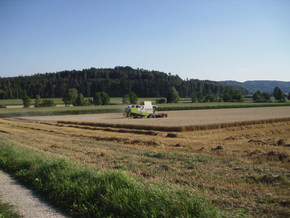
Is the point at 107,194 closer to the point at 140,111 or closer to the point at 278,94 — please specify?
the point at 140,111

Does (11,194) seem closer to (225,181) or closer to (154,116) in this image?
(225,181)

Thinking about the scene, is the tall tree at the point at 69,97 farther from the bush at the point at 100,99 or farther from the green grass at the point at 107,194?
the green grass at the point at 107,194

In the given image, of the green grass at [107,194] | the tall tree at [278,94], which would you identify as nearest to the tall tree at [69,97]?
the green grass at [107,194]

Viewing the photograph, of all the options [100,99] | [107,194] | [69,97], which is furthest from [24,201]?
[69,97]

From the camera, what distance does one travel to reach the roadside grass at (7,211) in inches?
233

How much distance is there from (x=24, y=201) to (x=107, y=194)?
2489 millimetres

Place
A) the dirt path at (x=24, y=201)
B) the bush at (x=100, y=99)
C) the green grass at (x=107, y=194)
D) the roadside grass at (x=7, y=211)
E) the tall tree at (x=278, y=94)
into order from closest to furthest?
1. the green grass at (x=107, y=194)
2. the roadside grass at (x=7, y=211)
3. the dirt path at (x=24, y=201)
4. the bush at (x=100, y=99)
5. the tall tree at (x=278, y=94)

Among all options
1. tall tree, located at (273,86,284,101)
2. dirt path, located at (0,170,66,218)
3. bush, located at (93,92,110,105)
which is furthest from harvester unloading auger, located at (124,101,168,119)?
tall tree, located at (273,86,284,101)

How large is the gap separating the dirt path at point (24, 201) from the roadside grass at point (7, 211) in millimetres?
126

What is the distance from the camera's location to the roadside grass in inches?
233

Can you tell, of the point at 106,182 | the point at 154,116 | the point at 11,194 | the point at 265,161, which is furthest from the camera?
the point at 154,116

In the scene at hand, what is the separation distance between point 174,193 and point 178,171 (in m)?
3.79

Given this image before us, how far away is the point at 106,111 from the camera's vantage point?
6788 centimetres

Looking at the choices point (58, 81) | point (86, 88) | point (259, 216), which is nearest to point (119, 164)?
point (259, 216)
